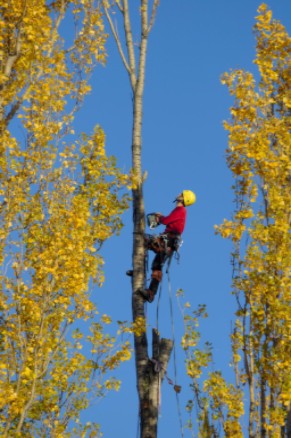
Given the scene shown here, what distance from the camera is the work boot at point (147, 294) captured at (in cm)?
1309

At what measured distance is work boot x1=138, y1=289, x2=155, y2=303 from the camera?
13.1 m

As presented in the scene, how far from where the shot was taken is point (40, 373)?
12.0 meters

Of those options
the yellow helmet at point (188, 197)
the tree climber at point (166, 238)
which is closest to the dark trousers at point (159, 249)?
the tree climber at point (166, 238)

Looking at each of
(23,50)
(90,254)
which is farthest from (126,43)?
(90,254)

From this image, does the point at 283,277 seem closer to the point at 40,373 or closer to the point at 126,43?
the point at 40,373

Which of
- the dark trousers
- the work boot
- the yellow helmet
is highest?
the yellow helmet

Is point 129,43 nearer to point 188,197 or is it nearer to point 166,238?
point 188,197

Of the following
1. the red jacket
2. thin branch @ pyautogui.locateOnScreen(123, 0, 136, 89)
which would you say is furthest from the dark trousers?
thin branch @ pyautogui.locateOnScreen(123, 0, 136, 89)

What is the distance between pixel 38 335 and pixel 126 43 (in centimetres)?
685

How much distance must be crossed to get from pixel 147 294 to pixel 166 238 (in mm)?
1141

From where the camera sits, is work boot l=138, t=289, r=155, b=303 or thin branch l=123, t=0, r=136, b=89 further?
thin branch l=123, t=0, r=136, b=89

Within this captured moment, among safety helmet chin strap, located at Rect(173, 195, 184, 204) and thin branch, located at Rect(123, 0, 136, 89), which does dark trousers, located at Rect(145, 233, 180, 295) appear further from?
thin branch, located at Rect(123, 0, 136, 89)

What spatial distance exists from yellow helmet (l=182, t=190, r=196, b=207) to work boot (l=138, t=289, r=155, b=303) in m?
1.80

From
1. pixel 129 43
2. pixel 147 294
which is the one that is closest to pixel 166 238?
pixel 147 294
